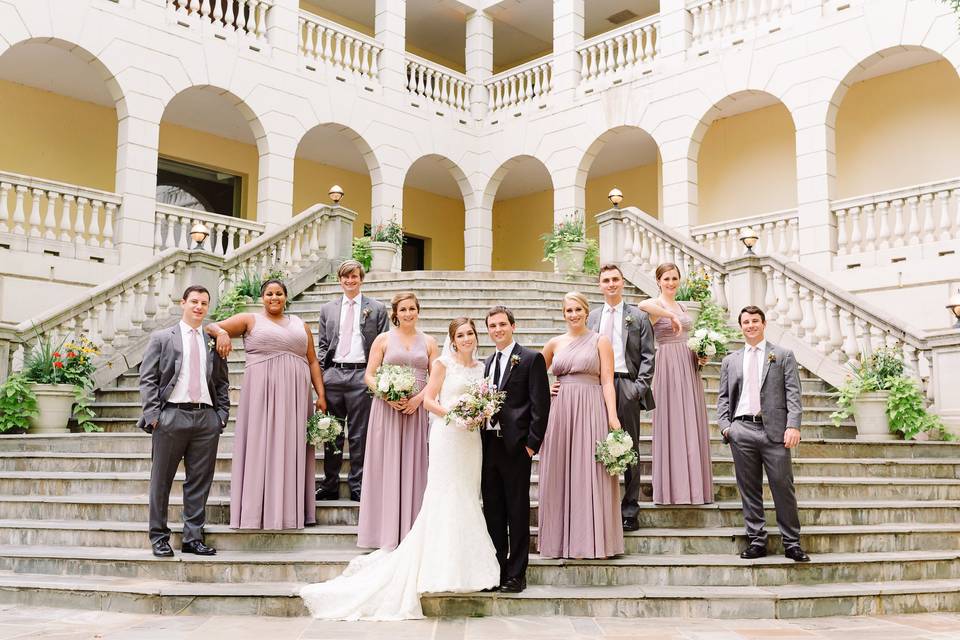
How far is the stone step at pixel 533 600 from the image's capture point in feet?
18.7

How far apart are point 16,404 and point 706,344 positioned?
274 inches

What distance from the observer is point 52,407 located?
31.1 feet

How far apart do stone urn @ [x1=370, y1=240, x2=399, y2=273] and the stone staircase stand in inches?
262

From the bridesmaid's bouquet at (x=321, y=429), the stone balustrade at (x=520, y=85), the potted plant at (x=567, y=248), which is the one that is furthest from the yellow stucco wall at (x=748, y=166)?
the bridesmaid's bouquet at (x=321, y=429)

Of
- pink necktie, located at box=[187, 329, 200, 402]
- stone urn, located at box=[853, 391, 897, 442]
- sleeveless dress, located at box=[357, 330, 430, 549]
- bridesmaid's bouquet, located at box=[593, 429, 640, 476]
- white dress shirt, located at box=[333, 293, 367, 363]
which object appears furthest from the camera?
stone urn, located at box=[853, 391, 897, 442]

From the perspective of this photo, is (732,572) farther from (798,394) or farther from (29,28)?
(29,28)

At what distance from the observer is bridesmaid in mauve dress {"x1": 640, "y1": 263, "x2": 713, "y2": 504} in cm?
702

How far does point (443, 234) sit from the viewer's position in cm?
2436

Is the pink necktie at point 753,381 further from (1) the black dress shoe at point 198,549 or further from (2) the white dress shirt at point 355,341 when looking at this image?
(1) the black dress shoe at point 198,549

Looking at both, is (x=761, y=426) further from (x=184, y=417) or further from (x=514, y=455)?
(x=184, y=417)

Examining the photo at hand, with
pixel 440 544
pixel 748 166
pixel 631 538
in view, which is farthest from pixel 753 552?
pixel 748 166

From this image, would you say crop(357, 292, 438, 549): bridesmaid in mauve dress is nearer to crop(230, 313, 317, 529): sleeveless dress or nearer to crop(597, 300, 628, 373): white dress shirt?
crop(230, 313, 317, 529): sleeveless dress

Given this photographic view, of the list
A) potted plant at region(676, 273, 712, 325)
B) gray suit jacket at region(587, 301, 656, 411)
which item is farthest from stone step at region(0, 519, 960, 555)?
potted plant at region(676, 273, 712, 325)

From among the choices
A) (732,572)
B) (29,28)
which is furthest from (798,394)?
(29,28)
